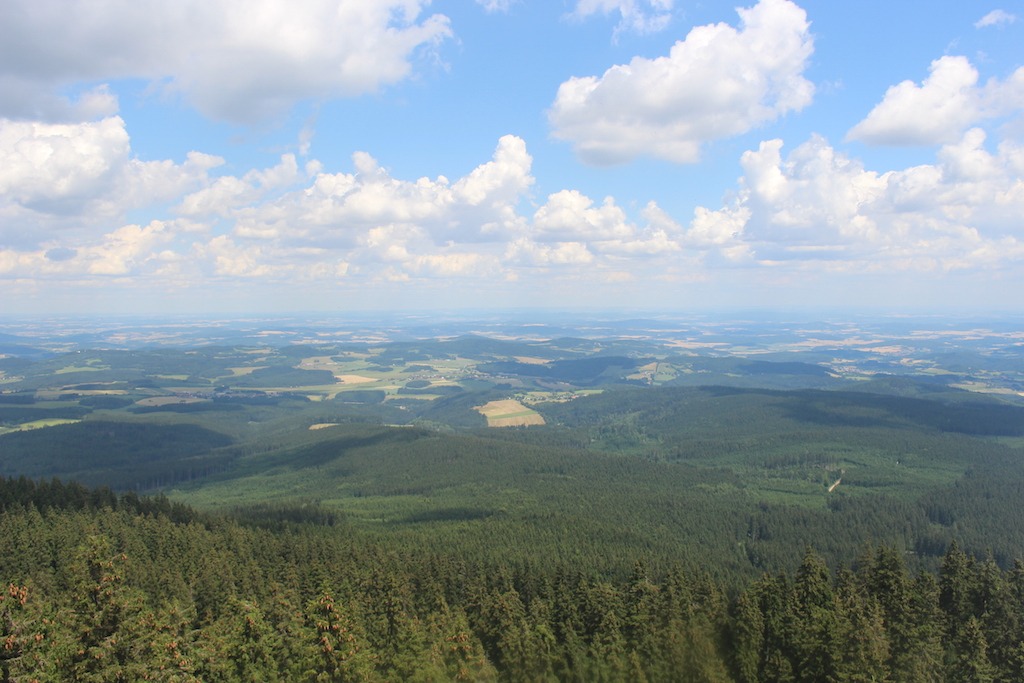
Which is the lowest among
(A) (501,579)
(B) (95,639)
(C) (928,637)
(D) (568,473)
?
(D) (568,473)

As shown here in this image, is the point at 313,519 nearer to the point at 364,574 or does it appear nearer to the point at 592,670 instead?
the point at 364,574

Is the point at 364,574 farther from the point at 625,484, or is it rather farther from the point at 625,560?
the point at 625,484

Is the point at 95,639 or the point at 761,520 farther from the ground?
the point at 95,639

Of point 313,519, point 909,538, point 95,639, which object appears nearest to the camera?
point 95,639

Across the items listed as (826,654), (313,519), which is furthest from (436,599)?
(313,519)

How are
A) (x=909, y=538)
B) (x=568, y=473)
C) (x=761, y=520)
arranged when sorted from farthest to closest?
(x=568, y=473) → (x=761, y=520) → (x=909, y=538)

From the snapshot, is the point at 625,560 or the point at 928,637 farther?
the point at 625,560
